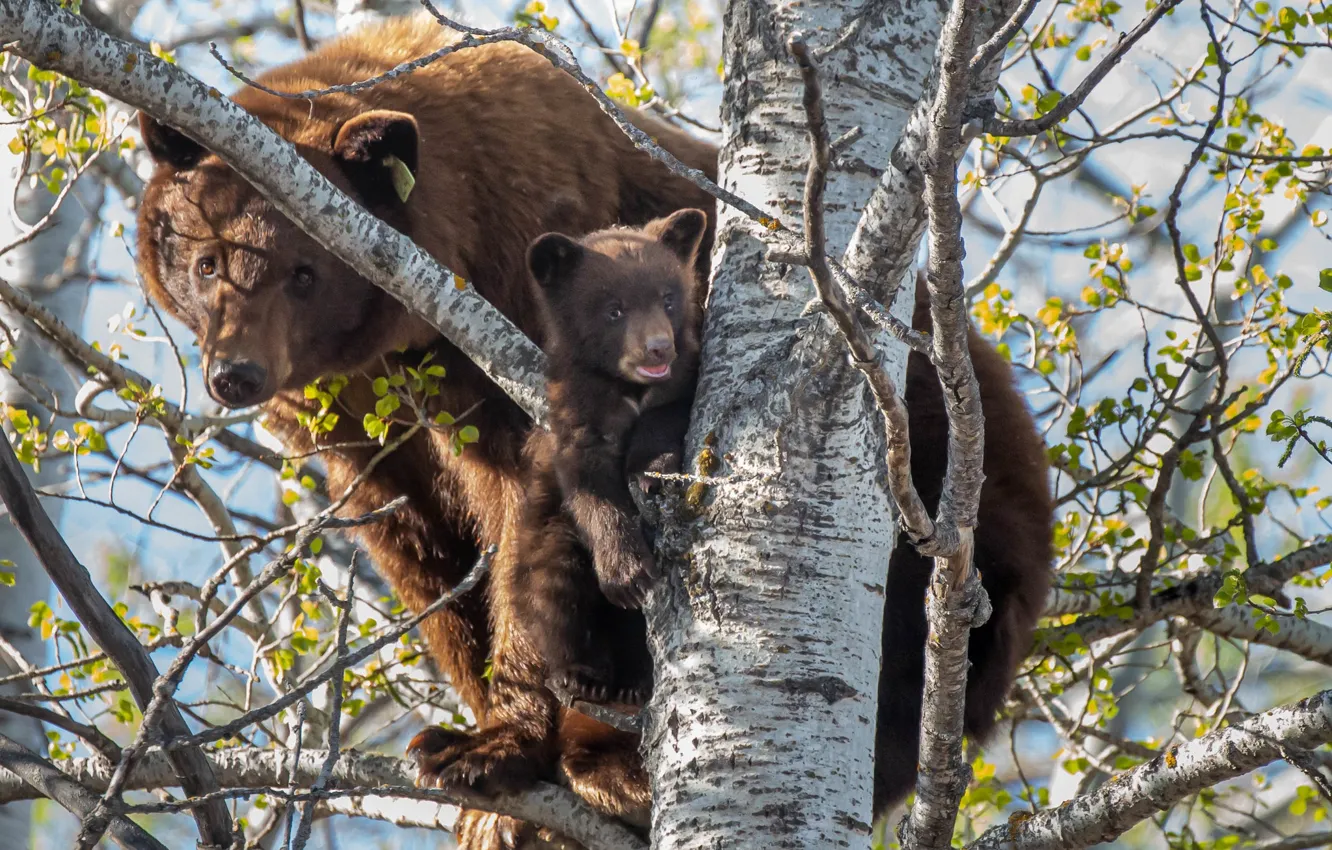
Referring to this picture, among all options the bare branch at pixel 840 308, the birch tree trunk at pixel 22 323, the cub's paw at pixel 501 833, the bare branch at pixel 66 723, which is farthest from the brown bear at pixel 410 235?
the bare branch at pixel 840 308

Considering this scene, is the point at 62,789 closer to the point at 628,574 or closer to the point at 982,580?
the point at 628,574

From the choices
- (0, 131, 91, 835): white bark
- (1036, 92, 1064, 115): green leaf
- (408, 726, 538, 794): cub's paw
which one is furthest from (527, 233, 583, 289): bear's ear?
(0, 131, 91, 835): white bark

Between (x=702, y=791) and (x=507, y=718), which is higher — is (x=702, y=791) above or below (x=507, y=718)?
below

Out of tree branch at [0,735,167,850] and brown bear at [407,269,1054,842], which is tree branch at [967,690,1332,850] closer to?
brown bear at [407,269,1054,842]

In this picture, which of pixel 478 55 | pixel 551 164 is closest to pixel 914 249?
pixel 551 164

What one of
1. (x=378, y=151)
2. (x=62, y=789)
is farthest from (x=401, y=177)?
(x=62, y=789)

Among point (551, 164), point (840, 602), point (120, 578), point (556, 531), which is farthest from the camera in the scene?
point (120, 578)

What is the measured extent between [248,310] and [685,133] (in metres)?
2.06

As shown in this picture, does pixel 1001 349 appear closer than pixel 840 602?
No

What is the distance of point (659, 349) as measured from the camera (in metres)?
3.80

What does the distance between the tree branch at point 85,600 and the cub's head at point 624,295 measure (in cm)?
146

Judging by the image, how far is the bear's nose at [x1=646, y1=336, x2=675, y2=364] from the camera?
3.80 metres

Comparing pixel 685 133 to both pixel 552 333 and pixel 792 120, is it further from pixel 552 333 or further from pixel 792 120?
pixel 792 120

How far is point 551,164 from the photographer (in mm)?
5059
